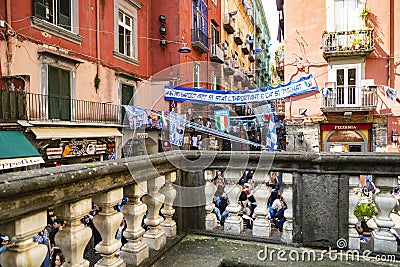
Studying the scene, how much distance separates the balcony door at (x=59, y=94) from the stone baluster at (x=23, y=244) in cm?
1014

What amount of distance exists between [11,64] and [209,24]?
15.1m

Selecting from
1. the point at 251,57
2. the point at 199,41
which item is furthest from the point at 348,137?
the point at 251,57

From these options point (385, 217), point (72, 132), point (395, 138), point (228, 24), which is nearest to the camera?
point (385, 217)

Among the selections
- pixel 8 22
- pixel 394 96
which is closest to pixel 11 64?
pixel 8 22

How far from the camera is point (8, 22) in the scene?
937 centimetres

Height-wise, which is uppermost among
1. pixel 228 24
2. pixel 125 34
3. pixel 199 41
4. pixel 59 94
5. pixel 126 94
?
pixel 228 24

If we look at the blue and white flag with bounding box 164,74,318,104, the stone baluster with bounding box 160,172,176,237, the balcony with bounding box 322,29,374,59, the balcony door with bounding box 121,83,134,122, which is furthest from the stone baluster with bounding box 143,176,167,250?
the balcony with bounding box 322,29,374,59

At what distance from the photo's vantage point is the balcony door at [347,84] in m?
15.0

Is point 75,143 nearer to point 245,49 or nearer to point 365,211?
point 365,211

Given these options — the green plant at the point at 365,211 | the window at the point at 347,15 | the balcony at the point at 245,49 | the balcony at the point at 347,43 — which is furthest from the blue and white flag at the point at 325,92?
the balcony at the point at 245,49

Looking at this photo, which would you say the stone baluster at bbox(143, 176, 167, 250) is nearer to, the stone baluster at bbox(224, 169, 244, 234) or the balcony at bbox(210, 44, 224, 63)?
the stone baluster at bbox(224, 169, 244, 234)

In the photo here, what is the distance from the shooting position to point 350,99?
15.1m

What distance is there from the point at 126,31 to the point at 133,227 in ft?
48.3

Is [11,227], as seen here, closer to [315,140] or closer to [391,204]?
[391,204]
